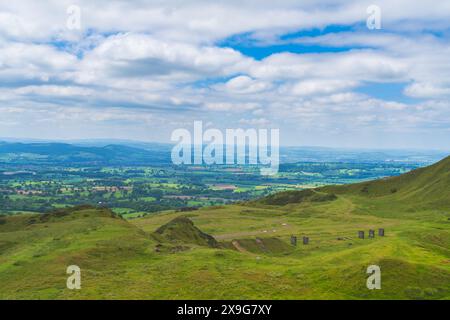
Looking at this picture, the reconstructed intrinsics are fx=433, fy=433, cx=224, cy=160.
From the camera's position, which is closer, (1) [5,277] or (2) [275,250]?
(1) [5,277]

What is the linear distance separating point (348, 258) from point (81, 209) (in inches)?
3409

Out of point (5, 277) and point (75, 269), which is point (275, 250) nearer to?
point (75, 269)

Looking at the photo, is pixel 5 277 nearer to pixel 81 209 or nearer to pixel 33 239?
pixel 33 239

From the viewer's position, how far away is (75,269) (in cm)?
7894

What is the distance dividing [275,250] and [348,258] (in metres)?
41.9

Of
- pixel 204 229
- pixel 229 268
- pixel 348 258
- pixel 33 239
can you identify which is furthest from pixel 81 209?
pixel 348 258

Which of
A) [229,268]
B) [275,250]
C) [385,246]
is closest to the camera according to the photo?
[229,268]

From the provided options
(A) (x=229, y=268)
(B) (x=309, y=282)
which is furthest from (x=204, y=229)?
(B) (x=309, y=282)

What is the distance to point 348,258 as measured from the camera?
91.6 metres
